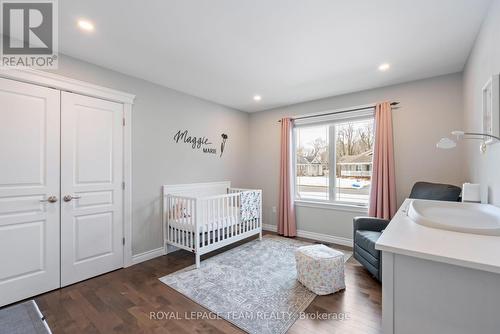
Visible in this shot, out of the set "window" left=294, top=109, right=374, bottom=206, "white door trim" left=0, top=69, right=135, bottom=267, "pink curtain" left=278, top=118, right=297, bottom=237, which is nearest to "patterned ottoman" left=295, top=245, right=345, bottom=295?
"window" left=294, top=109, right=374, bottom=206

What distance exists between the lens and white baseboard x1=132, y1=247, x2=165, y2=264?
2.90 m

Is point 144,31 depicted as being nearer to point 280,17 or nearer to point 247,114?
point 280,17

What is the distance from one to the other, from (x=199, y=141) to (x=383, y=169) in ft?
9.15

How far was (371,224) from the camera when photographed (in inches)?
107

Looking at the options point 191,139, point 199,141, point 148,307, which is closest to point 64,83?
point 191,139

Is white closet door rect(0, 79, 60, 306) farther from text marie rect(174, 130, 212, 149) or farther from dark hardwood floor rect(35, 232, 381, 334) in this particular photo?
text marie rect(174, 130, 212, 149)

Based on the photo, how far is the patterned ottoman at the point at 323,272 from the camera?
2.17 m

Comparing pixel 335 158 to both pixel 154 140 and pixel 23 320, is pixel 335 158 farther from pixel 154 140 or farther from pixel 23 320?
pixel 23 320

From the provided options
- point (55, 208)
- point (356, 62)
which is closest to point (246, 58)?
point (356, 62)

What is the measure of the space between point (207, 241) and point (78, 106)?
214 centimetres

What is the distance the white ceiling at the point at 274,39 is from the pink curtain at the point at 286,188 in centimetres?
108

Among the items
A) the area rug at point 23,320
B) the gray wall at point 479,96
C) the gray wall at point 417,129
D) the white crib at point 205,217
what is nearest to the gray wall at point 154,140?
the white crib at point 205,217

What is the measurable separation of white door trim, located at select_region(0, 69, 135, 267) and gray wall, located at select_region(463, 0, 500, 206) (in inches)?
134

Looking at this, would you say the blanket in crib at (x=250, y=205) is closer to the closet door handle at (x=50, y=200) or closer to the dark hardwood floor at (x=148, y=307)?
the dark hardwood floor at (x=148, y=307)
